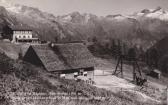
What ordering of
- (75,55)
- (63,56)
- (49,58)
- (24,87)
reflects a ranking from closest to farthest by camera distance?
(24,87), (49,58), (63,56), (75,55)

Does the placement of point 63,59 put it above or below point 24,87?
above

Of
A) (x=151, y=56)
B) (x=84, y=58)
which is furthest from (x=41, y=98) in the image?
(x=151, y=56)

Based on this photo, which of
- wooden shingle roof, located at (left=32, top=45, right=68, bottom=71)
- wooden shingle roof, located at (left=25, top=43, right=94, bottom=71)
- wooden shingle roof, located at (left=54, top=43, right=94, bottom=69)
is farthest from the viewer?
wooden shingle roof, located at (left=54, top=43, right=94, bottom=69)

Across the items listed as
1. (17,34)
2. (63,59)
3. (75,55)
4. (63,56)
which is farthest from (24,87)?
(17,34)

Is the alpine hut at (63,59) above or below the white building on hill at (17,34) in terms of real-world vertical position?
below

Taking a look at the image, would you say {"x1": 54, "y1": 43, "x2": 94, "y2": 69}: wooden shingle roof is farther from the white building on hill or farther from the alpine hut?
the white building on hill

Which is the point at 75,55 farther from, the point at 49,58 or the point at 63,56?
the point at 49,58

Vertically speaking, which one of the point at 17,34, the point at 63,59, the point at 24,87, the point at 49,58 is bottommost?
the point at 24,87

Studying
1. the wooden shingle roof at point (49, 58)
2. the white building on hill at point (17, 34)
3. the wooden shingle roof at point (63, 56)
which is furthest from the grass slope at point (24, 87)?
the white building on hill at point (17, 34)

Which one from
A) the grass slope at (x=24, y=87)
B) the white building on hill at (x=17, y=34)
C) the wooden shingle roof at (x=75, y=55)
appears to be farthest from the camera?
the white building on hill at (x=17, y=34)

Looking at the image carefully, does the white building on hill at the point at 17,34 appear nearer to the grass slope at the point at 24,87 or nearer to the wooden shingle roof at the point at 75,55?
the wooden shingle roof at the point at 75,55

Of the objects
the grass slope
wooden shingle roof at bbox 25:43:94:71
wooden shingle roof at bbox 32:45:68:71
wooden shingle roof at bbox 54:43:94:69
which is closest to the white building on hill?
wooden shingle roof at bbox 54:43:94:69

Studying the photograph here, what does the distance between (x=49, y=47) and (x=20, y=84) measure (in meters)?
16.0

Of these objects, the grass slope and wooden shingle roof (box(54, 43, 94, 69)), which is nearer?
the grass slope
